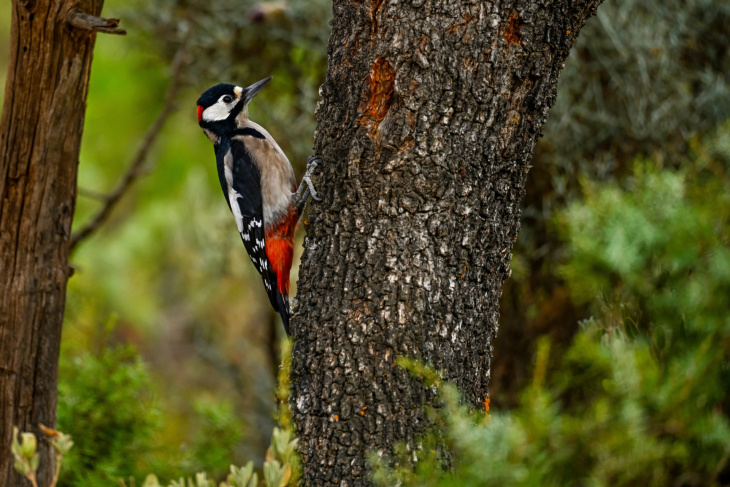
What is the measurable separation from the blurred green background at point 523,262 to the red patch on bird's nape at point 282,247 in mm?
816

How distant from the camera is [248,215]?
3.46m

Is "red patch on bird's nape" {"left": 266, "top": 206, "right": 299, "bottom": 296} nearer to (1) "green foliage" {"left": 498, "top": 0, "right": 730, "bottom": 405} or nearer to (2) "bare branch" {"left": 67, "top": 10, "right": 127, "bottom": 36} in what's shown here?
(2) "bare branch" {"left": 67, "top": 10, "right": 127, "bottom": 36}

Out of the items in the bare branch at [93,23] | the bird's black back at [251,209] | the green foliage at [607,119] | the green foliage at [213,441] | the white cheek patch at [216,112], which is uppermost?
the green foliage at [607,119]

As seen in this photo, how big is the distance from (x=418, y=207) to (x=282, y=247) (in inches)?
60.5

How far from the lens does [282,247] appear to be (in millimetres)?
3381

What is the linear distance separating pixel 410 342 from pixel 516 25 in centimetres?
87

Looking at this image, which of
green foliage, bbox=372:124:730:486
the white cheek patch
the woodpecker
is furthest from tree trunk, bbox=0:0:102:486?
green foliage, bbox=372:124:730:486

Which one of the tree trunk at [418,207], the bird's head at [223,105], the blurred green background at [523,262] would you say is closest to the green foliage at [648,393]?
the blurred green background at [523,262]

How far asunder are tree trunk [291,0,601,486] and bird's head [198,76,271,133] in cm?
169

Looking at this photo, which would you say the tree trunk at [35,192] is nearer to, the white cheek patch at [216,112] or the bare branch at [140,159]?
the white cheek patch at [216,112]

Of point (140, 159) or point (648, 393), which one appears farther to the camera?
point (140, 159)

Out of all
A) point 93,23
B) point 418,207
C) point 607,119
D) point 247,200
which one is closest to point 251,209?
point 247,200

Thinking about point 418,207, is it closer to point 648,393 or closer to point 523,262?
point 648,393

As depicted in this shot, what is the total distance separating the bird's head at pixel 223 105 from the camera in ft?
11.8
